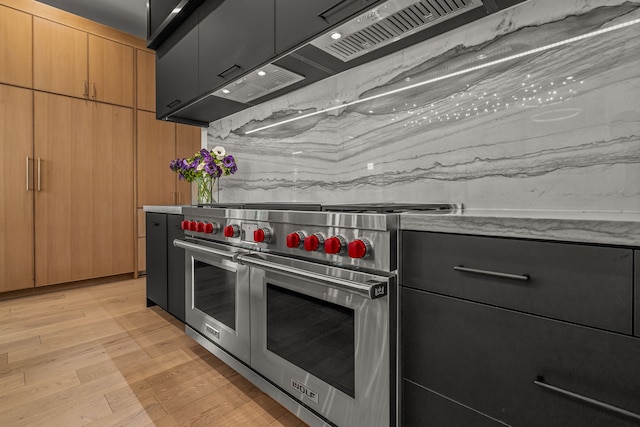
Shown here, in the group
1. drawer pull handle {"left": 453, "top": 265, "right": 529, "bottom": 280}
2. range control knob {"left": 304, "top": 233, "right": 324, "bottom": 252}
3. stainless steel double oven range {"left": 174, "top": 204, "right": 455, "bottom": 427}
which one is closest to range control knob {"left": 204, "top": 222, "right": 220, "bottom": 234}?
stainless steel double oven range {"left": 174, "top": 204, "right": 455, "bottom": 427}

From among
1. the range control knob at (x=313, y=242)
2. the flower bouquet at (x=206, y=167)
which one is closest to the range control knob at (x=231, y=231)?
the range control knob at (x=313, y=242)

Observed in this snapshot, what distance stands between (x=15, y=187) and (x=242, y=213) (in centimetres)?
270

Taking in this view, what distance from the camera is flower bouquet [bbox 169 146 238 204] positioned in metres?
2.36

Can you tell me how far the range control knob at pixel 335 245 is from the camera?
3.38 feet

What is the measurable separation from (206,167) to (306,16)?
133cm

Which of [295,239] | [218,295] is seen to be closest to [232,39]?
[295,239]

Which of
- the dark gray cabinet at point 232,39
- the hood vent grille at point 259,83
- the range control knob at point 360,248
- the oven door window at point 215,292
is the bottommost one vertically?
the oven door window at point 215,292

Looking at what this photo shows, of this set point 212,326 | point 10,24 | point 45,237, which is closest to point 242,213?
point 212,326

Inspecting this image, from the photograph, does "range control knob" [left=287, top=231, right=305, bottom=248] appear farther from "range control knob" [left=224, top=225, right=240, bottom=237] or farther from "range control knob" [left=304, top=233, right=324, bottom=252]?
"range control knob" [left=224, top=225, right=240, bottom=237]

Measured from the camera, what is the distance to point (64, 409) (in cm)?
139

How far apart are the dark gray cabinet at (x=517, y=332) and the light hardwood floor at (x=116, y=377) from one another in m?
0.73

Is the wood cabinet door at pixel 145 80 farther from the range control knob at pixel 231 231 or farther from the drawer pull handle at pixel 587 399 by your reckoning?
the drawer pull handle at pixel 587 399

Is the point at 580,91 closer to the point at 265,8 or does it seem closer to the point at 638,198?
the point at 638,198

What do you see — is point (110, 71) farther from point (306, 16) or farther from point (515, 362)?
point (515, 362)
